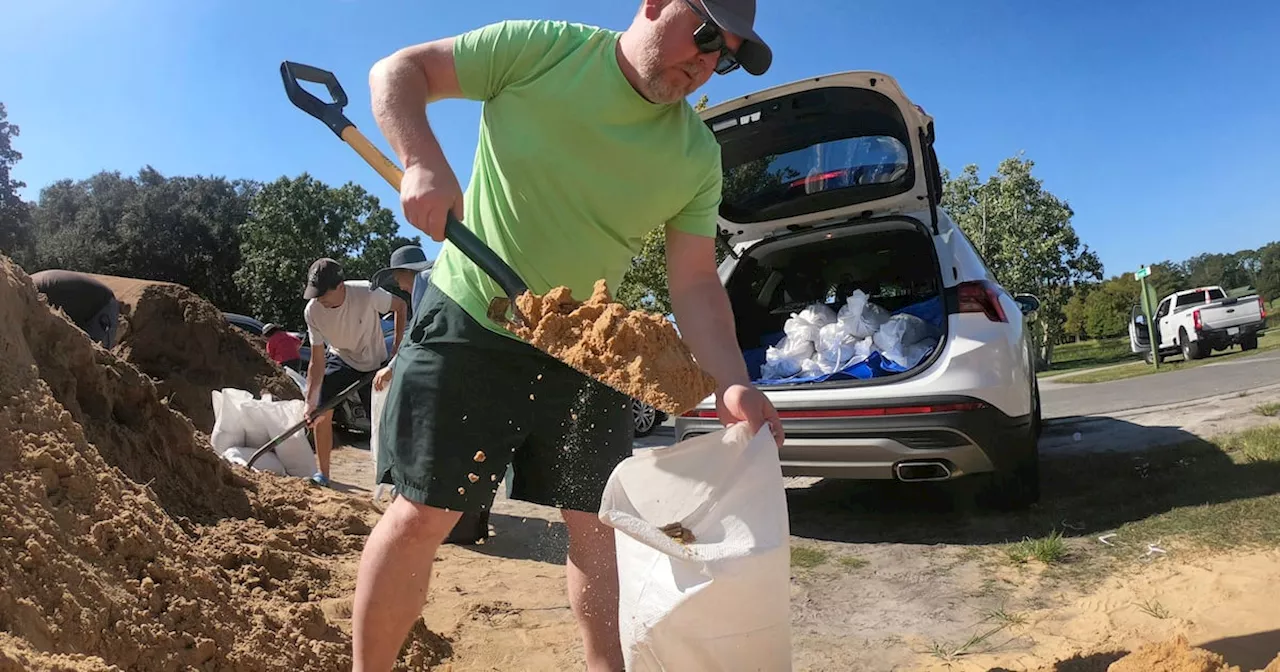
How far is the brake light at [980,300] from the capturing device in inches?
141

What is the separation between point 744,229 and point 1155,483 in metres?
2.73

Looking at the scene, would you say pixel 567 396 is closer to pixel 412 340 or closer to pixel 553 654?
pixel 412 340

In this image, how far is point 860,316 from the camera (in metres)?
4.34

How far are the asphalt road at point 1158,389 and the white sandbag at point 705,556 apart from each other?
7.68 m

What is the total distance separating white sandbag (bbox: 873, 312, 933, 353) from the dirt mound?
5.72 m

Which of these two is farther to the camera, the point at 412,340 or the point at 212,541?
the point at 212,541

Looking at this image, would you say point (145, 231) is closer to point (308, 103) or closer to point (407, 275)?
point (407, 275)

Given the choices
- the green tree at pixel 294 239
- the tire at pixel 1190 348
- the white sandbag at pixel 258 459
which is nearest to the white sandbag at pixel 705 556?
the white sandbag at pixel 258 459

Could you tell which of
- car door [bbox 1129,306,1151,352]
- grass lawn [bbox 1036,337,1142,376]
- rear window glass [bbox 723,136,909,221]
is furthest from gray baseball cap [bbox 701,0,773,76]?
car door [bbox 1129,306,1151,352]

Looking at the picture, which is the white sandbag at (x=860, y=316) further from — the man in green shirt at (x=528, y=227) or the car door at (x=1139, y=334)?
the car door at (x=1139, y=334)

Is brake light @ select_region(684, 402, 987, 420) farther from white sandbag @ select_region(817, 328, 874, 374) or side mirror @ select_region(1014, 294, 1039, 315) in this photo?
side mirror @ select_region(1014, 294, 1039, 315)

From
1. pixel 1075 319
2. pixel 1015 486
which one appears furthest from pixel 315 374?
pixel 1075 319

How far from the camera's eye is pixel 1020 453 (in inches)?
141

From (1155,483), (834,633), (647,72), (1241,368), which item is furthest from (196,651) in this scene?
(1241,368)
